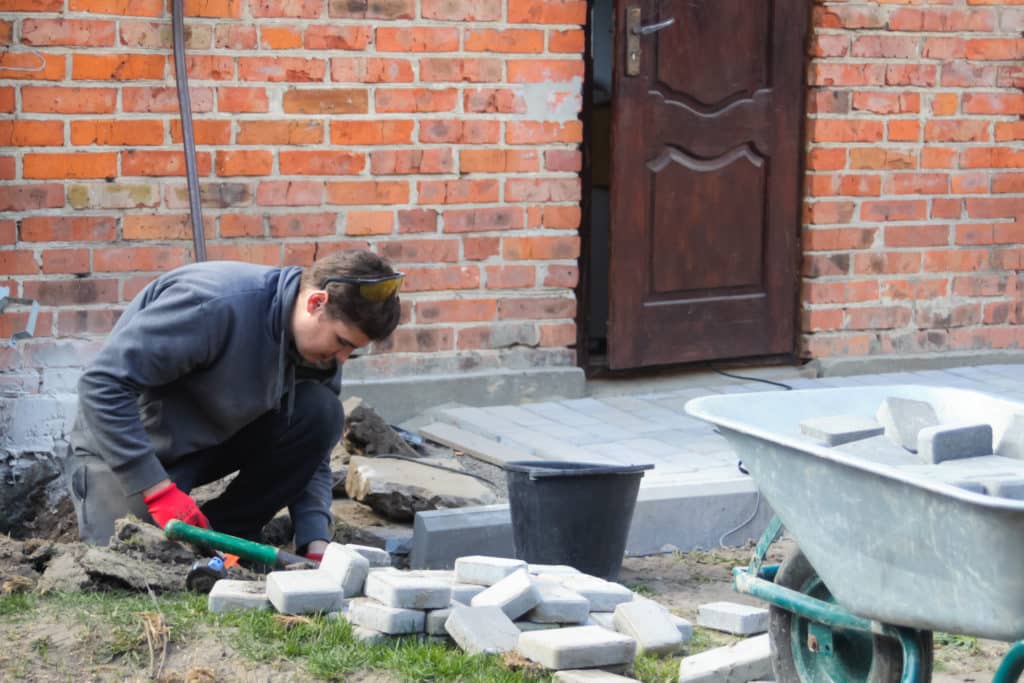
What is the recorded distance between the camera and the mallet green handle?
425 centimetres

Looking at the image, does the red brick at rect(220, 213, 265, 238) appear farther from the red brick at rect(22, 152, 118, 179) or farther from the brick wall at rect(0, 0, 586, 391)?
the red brick at rect(22, 152, 118, 179)

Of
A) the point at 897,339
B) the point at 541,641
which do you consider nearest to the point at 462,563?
the point at 541,641

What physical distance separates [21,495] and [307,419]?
147 cm

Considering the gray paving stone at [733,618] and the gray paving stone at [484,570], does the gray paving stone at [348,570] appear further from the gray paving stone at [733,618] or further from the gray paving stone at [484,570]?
the gray paving stone at [733,618]

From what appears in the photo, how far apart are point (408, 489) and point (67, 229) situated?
5.93ft

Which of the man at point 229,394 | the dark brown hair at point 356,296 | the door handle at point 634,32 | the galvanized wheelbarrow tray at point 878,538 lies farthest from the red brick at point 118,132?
the galvanized wheelbarrow tray at point 878,538

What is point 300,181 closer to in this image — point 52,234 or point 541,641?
point 52,234

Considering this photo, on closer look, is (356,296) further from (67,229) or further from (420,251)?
(420,251)

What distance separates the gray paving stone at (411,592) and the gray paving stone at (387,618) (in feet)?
0.06

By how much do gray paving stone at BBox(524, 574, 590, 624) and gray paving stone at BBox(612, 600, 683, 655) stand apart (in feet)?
0.35

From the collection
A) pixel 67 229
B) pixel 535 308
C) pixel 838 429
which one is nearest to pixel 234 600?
pixel 838 429

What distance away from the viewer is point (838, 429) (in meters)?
3.53

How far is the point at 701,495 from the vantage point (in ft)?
17.8

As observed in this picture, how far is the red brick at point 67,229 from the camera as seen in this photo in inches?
232
